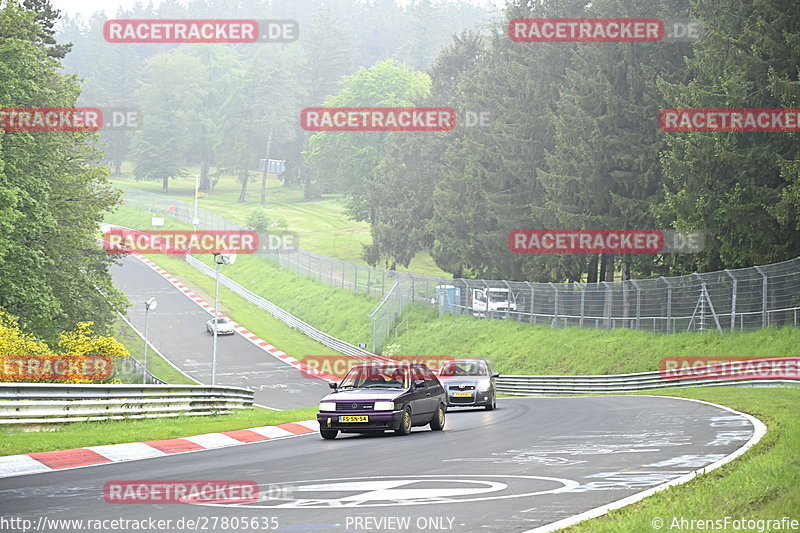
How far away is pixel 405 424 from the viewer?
18859 millimetres

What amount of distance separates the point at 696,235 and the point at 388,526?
33782mm

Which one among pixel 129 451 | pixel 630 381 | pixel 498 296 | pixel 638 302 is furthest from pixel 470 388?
pixel 498 296

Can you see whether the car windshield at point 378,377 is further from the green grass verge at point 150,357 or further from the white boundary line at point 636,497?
the green grass verge at point 150,357

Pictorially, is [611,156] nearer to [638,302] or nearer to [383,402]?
[638,302]

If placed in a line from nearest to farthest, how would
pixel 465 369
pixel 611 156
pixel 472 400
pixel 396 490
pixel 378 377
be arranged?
pixel 396 490 → pixel 378 377 → pixel 472 400 → pixel 465 369 → pixel 611 156

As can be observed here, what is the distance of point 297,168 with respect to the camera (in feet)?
538

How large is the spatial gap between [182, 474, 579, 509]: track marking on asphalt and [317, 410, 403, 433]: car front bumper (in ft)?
22.3

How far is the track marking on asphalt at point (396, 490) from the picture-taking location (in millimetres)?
9562

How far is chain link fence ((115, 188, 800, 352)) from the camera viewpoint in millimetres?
34156

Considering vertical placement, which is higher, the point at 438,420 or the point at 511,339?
the point at 511,339

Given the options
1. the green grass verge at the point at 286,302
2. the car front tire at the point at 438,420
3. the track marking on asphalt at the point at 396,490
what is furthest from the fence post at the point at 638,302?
the track marking on asphalt at the point at 396,490

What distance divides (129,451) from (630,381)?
27.2 metres

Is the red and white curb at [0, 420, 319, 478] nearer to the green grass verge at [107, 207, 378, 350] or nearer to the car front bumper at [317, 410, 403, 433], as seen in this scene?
the car front bumper at [317, 410, 403, 433]

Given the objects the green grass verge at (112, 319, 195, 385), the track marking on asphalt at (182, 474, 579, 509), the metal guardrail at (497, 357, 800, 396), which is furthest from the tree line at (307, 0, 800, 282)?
the track marking on asphalt at (182, 474, 579, 509)
